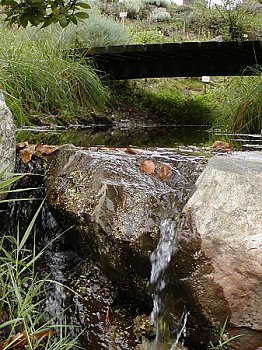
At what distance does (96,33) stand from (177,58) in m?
2.17

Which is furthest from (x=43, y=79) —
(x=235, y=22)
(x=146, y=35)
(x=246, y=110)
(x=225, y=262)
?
(x=235, y=22)

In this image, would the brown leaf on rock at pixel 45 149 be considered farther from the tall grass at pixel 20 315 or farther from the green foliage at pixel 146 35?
the green foliage at pixel 146 35

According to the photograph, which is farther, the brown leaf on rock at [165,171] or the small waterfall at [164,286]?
the brown leaf on rock at [165,171]

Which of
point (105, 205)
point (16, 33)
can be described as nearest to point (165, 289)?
point (105, 205)

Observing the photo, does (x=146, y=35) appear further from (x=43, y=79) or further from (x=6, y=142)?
(x=6, y=142)

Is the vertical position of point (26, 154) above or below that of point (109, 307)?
above

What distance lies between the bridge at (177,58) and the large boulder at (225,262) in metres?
5.08

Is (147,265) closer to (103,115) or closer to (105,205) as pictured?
(105,205)

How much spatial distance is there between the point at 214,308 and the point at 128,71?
6.71 meters

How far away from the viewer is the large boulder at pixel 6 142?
2.35 metres

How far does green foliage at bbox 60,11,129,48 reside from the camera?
26.9ft

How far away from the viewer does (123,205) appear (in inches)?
80.0

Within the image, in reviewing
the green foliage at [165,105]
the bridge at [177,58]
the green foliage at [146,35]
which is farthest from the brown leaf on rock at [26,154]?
the green foliage at [146,35]

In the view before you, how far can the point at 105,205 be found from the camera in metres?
2.05
